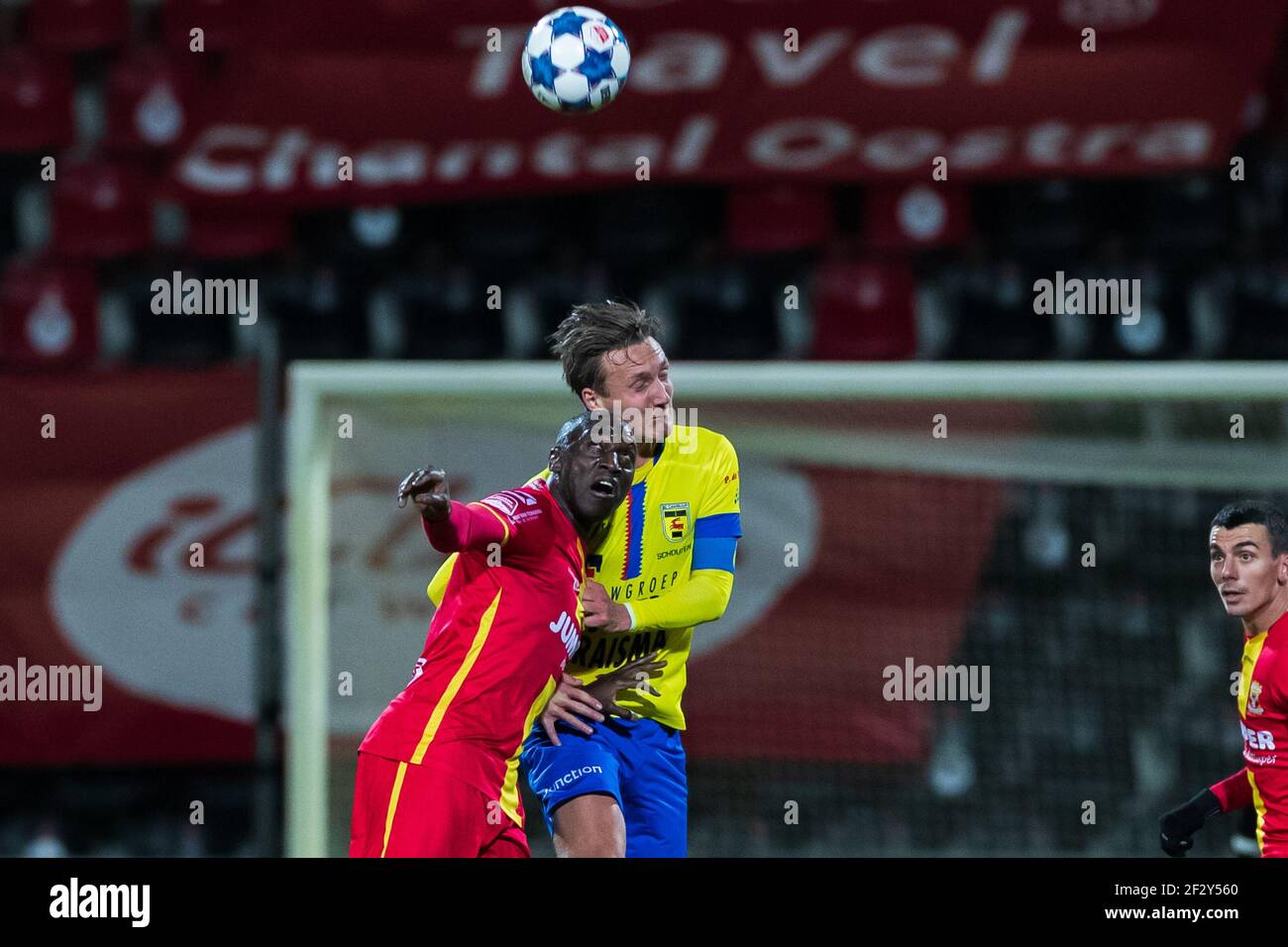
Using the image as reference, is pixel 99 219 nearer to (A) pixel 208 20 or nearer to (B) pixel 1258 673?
(A) pixel 208 20

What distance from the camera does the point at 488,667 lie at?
370cm

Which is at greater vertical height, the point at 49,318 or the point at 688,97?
the point at 688,97

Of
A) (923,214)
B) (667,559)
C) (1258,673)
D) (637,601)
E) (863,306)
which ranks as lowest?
(1258,673)

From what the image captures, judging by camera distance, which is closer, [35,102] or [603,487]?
[603,487]

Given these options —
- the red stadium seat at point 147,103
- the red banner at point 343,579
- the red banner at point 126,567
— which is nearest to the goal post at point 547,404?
the red banner at point 343,579

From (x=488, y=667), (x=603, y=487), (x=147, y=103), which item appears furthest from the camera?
(x=147, y=103)

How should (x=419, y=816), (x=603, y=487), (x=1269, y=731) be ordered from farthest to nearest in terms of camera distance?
(x=1269, y=731) < (x=603, y=487) < (x=419, y=816)

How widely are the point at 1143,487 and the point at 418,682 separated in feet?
13.0

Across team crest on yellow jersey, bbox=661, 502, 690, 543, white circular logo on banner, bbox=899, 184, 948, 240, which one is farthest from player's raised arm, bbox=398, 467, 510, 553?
white circular logo on banner, bbox=899, 184, 948, 240

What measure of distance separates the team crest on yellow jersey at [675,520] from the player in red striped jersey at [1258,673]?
1274 mm

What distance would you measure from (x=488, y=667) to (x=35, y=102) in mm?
6991

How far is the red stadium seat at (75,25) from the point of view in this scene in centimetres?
959

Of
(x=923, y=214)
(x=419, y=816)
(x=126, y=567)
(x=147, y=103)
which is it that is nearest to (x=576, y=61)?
(x=419, y=816)

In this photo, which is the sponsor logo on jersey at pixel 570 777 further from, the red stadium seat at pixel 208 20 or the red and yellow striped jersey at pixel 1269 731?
the red stadium seat at pixel 208 20
